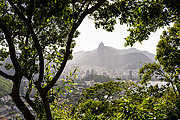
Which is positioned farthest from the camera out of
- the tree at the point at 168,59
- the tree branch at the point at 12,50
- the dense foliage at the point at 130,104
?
the tree at the point at 168,59

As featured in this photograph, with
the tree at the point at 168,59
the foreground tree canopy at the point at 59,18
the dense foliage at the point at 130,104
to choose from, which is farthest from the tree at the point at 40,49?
the tree at the point at 168,59

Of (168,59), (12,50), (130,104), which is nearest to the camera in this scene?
(130,104)

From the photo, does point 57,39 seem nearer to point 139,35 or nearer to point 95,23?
point 95,23

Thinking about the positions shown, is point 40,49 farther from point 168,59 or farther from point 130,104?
point 168,59

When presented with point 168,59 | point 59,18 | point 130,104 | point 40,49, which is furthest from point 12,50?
point 168,59

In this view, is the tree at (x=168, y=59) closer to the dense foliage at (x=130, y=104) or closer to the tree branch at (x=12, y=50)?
the dense foliage at (x=130, y=104)

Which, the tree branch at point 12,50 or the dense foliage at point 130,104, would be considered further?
the tree branch at point 12,50

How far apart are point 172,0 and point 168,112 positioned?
2362mm

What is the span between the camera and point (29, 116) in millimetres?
3791

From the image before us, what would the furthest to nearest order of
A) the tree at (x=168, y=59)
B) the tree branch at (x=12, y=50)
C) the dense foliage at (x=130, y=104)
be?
the tree at (x=168, y=59) → the tree branch at (x=12, y=50) → the dense foliage at (x=130, y=104)

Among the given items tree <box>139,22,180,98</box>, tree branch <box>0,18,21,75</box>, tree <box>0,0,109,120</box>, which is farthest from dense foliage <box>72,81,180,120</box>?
tree branch <box>0,18,21,75</box>

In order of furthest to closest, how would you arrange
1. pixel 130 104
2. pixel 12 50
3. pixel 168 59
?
pixel 168 59 → pixel 12 50 → pixel 130 104

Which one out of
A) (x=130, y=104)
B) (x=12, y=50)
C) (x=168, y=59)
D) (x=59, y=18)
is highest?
(x=59, y=18)

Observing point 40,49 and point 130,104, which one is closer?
point 130,104
